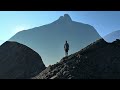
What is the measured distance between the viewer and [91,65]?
86.0 ft

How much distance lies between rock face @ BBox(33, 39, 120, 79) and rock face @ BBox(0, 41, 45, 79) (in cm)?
1263

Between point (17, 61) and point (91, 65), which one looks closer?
point (91, 65)

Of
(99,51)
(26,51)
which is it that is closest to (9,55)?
(26,51)

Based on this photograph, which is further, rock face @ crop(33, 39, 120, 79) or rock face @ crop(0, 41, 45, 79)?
rock face @ crop(0, 41, 45, 79)

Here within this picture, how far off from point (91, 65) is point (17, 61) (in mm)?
20064

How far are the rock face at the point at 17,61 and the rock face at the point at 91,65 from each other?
1263 cm

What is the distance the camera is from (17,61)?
4366 cm

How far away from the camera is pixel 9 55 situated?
4475 centimetres

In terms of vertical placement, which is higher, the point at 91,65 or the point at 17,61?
the point at 17,61

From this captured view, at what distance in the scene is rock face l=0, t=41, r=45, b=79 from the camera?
4044 cm

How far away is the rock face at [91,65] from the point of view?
24.2 meters
